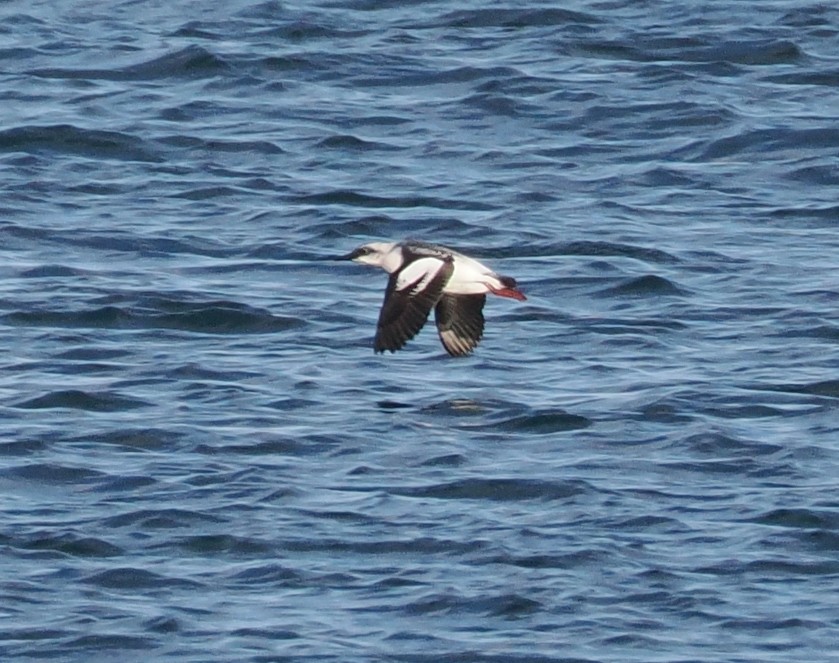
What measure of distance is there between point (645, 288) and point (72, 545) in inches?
211

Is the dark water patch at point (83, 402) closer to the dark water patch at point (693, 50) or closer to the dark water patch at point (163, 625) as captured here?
the dark water patch at point (163, 625)

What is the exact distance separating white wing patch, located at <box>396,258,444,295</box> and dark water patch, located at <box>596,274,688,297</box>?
2599 mm

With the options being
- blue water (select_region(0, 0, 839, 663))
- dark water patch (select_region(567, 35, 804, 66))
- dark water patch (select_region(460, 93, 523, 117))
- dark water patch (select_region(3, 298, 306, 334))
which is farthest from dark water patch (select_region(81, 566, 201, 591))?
dark water patch (select_region(567, 35, 804, 66))

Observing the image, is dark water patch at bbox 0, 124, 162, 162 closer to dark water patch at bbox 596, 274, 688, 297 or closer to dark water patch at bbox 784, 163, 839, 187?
dark water patch at bbox 596, 274, 688, 297

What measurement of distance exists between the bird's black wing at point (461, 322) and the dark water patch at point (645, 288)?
1.83m

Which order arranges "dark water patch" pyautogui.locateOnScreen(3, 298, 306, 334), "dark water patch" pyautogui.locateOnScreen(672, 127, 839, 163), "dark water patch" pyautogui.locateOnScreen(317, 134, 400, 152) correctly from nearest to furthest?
1. "dark water patch" pyautogui.locateOnScreen(3, 298, 306, 334)
2. "dark water patch" pyautogui.locateOnScreen(672, 127, 839, 163)
3. "dark water patch" pyautogui.locateOnScreen(317, 134, 400, 152)

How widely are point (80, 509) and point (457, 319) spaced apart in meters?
2.98

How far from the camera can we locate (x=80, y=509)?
10484 millimetres

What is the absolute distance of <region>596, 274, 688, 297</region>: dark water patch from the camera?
46.8 ft

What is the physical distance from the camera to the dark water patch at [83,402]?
12102mm

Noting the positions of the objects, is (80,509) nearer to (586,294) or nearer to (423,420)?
(423,420)

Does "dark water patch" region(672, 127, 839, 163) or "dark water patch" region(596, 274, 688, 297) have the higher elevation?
"dark water patch" region(672, 127, 839, 163)

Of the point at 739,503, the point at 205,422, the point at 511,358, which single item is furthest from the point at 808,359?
the point at 205,422

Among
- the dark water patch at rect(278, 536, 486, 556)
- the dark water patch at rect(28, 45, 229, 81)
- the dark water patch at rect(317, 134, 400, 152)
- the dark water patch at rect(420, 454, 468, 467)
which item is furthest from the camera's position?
the dark water patch at rect(28, 45, 229, 81)
